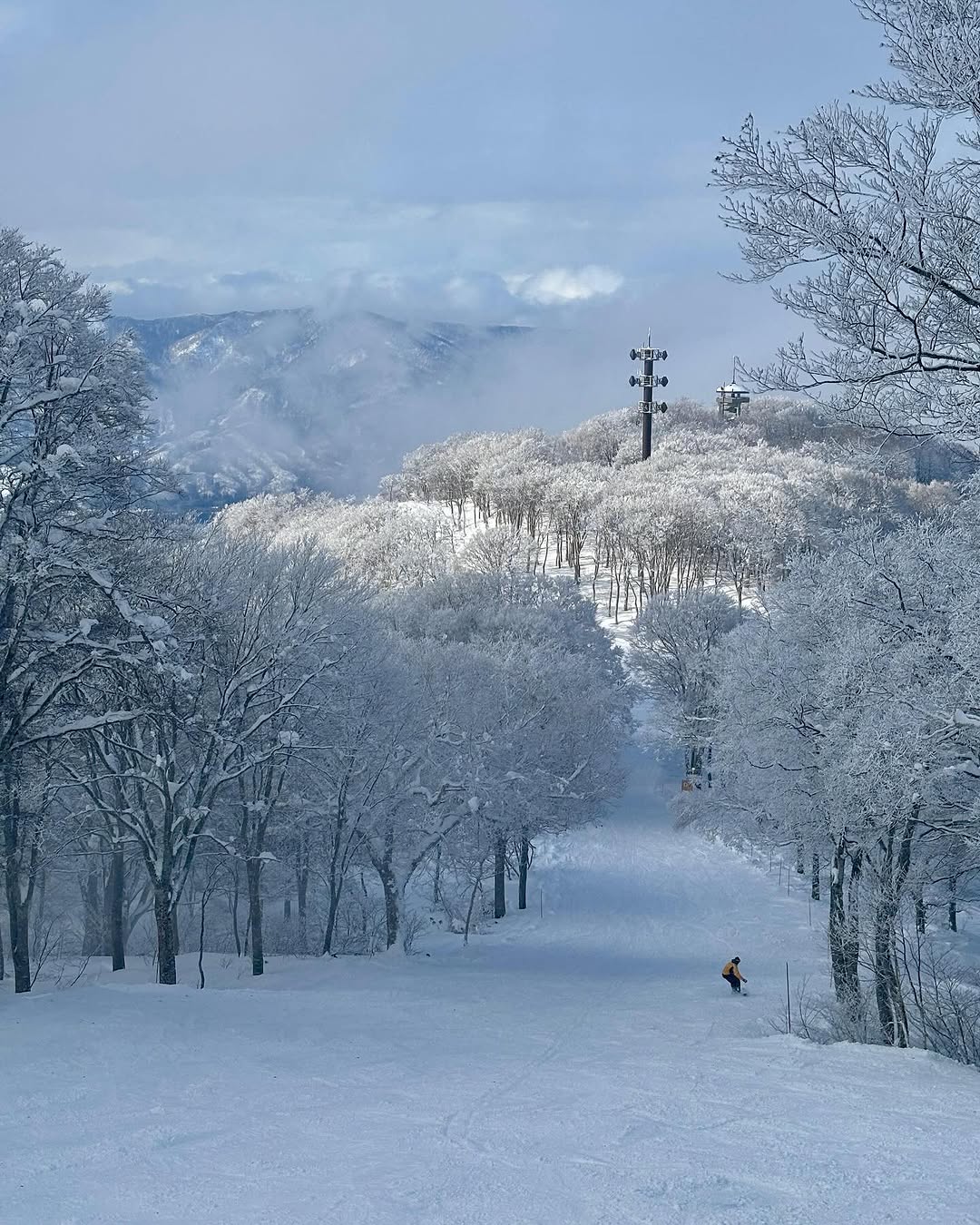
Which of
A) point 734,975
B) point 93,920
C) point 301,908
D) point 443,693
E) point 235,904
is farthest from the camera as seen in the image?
point 443,693

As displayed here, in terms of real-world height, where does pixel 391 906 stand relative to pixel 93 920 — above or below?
above

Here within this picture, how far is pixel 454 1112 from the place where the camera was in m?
10.3

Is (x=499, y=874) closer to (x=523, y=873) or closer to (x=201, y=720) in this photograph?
(x=523, y=873)

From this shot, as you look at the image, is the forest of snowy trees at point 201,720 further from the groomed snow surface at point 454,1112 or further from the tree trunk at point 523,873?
the groomed snow surface at point 454,1112

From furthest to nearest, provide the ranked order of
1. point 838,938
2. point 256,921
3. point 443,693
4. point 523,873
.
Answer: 1. point 523,873
2. point 443,693
3. point 256,921
4. point 838,938

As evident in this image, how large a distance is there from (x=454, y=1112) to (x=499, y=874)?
25385mm

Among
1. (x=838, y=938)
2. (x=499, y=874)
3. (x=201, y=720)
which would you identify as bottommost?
(x=499, y=874)

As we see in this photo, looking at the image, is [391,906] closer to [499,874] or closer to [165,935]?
[499,874]

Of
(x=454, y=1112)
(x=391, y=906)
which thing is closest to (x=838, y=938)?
(x=454, y=1112)

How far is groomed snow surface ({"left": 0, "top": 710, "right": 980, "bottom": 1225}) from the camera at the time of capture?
7320mm

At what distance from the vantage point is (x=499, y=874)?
3531 centimetres

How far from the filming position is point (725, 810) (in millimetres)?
29578

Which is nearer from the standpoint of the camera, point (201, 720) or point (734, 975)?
point (201, 720)

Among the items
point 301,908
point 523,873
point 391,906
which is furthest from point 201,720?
Answer: point 523,873
